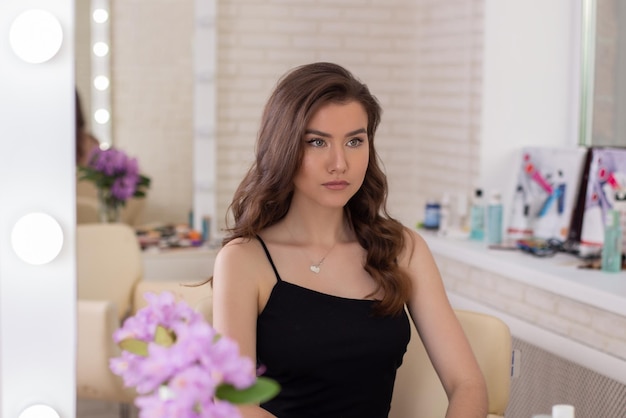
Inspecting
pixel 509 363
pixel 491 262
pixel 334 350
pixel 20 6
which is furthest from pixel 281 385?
pixel 491 262

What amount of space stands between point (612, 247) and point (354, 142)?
3.42ft

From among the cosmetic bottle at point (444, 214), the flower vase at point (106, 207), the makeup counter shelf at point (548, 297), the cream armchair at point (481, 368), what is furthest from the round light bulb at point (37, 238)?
the flower vase at point (106, 207)

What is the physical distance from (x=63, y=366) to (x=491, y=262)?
1681mm

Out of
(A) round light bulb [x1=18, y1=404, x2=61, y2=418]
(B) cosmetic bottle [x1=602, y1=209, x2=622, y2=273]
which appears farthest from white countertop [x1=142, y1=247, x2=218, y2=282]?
(A) round light bulb [x1=18, y1=404, x2=61, y2=418]

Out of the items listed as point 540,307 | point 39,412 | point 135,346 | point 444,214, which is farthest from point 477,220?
point 135,346

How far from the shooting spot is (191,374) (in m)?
0.77

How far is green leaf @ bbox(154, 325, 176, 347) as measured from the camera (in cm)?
85

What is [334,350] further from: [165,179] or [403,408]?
[165,179]

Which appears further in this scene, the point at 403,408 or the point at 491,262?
the point at 491,262

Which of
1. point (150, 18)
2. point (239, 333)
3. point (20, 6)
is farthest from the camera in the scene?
point (150, 18)

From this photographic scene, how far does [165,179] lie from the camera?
3582mm

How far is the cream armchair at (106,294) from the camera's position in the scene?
2326 millimetres

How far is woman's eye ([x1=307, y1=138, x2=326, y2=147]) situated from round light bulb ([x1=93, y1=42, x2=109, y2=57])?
195 centimetres

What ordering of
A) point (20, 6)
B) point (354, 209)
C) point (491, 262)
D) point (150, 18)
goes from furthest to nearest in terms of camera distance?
1. point (150, 18)
2. point (491, 262)
3. point (354, 209)
4. point (20, 6)
